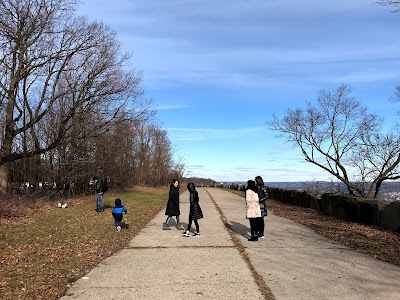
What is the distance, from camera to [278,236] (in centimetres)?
965

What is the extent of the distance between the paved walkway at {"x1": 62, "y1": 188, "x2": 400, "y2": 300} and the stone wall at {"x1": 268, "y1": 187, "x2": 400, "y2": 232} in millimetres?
2685

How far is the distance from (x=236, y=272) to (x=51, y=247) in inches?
174

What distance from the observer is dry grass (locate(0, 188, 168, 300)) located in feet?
17.8

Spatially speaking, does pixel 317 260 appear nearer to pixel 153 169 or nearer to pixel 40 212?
pixel 40 212

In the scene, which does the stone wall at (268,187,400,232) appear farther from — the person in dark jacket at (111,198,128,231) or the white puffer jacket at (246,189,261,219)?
the person in dark jacket at (111,198,128,231)

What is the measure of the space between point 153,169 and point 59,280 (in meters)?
46.6

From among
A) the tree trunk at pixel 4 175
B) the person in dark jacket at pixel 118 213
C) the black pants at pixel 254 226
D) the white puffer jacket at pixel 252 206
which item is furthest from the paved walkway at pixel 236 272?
the tree trunk at pixel 4 175

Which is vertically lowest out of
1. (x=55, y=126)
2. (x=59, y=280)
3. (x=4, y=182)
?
(x=59, y=280)

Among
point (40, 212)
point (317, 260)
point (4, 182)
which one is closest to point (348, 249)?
point (317, 260)

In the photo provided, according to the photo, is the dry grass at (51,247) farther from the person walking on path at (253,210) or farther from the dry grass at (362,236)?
the dry grass at (362,236)

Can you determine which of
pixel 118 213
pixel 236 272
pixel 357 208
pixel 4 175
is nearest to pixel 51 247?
pixel 118 213

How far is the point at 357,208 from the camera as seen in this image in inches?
493

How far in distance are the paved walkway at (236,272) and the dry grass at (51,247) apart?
15.0 inches

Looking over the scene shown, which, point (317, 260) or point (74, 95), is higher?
point (74, 95)
